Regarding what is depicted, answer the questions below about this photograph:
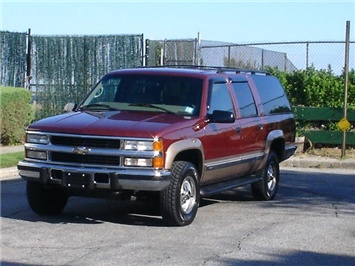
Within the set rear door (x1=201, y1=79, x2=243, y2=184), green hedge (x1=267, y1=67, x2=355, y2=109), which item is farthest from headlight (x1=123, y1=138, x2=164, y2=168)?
green hedge (x1=267, y1=67, x2=355, y2=109)

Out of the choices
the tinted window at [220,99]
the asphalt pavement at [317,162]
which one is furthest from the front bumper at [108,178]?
the asphalt pavement at [317,162]

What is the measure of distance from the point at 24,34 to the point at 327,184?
1214cm

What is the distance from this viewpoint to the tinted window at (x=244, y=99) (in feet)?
36.5

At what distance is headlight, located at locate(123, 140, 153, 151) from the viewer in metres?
8.91

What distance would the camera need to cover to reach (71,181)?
9.05 meters

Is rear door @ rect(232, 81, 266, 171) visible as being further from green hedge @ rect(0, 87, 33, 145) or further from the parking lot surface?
green hedge @ rect(0, 87, 33, 145)

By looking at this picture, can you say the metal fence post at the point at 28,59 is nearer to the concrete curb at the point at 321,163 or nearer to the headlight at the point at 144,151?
the concrete curb at the point at 321,163

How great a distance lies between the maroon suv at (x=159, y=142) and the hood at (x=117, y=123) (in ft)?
0.04

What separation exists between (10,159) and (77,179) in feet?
22.8

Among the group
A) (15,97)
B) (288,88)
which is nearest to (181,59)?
(288,88)

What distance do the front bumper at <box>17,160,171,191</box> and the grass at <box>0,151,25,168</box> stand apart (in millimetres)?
5989


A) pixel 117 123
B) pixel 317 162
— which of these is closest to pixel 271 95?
pixel 117 123

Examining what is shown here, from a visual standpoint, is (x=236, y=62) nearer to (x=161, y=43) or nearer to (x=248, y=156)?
(x=161, y=43)

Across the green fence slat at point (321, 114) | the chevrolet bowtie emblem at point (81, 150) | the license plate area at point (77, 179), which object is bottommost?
the license plate area at point (77, 179)
